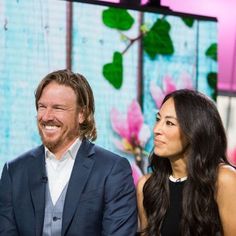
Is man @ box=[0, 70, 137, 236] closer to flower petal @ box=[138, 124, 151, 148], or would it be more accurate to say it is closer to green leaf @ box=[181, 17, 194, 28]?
flower petal @ box=[138, 124, 151, 148]

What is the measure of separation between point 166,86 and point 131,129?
11.4 inches

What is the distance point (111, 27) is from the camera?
283 cm

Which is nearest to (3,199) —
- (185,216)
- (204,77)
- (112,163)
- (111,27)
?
(112,163)

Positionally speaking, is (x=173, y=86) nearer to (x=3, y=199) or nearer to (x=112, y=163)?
(x=112, y=163)

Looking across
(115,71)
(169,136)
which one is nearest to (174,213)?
(169,136)

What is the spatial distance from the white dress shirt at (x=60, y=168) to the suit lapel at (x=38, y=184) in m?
0.03

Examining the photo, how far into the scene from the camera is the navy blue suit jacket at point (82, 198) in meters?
1.95

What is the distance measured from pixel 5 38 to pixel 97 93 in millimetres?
497

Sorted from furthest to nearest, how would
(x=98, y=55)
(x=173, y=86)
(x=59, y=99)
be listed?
(x=173, y=86), (x=98, y=55), (x=59, y=99)

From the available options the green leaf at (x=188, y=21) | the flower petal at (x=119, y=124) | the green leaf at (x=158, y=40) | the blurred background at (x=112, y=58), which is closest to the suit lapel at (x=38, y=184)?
the blurred background at (x=112, y=58)

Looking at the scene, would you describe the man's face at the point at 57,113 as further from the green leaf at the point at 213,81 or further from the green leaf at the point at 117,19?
the green leaf at the point at 213,81

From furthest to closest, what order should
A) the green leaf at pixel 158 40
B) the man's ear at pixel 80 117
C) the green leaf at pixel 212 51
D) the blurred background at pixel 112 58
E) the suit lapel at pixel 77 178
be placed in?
the green leaf at pixel 212 51 → the green leaf at pixel 158 40 → the blurred background at pixel 112 58 → the man's ear at pixel 80 117 → the suit lapel at pixel 77 178

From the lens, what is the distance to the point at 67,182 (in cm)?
200

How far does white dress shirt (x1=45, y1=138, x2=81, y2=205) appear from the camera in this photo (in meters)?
2.01
